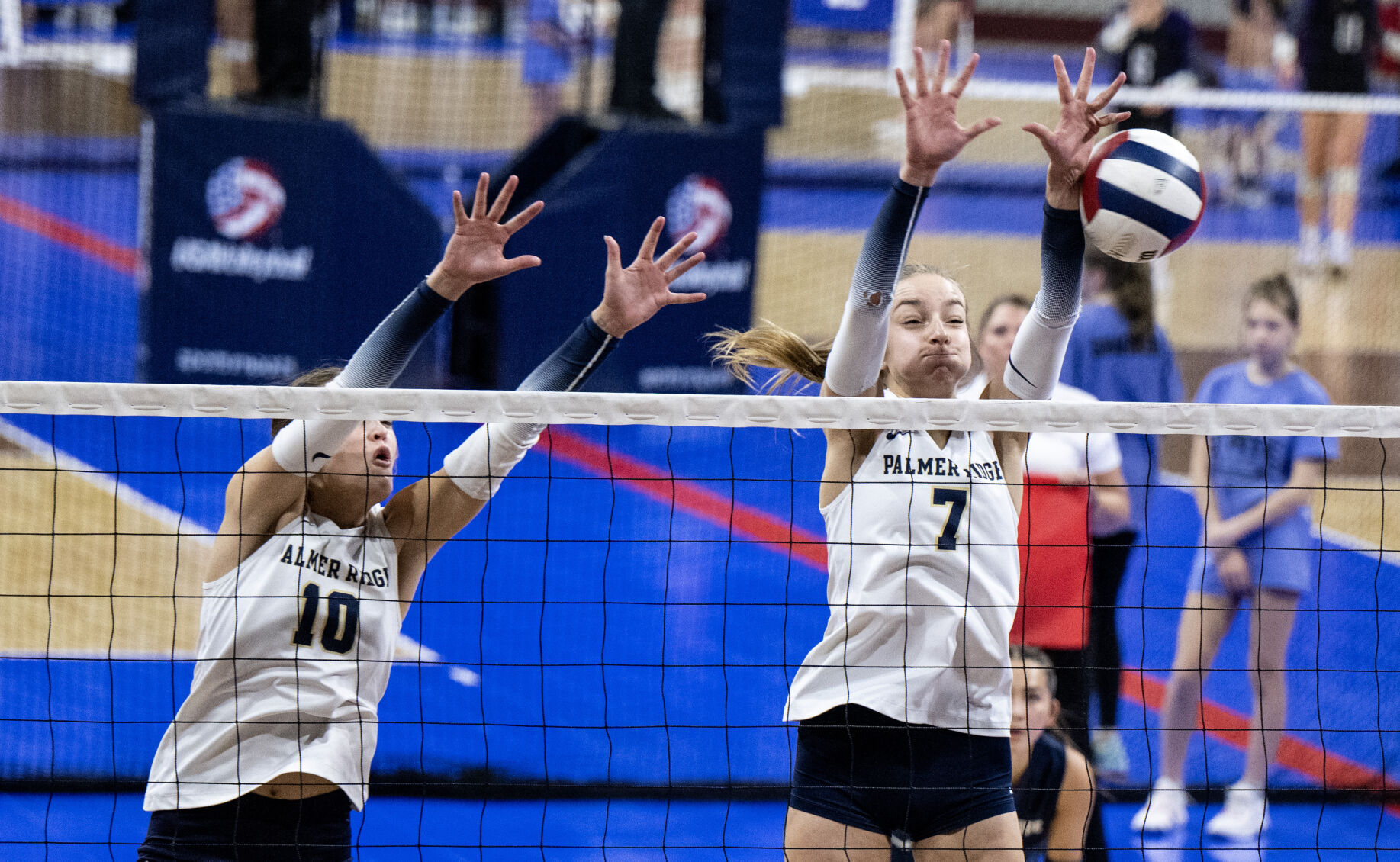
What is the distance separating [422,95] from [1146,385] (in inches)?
272

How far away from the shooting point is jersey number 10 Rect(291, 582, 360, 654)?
3.04 metres

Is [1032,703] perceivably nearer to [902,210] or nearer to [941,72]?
[902,210]

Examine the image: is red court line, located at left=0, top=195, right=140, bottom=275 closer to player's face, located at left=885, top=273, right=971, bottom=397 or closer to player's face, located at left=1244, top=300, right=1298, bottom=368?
player's face, located at left=1244, top=300, right=1298, bottom=368

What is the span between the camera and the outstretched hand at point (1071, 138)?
3.00m

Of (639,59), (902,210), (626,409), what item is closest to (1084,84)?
(902,210)

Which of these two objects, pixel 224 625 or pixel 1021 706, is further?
pixel 1021 706

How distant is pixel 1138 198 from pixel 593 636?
3308 mm

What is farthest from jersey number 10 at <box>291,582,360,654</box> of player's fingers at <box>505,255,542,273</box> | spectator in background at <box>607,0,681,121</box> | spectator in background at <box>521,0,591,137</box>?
spectator in background at <box>521,0,591,137</box>

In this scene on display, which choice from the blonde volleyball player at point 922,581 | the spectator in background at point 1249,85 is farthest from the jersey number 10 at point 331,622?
the spectator in background at point 1249,85

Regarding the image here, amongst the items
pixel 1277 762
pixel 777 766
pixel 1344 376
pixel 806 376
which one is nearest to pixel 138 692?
pixel 777 766

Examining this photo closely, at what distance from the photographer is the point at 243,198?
7.88 meters

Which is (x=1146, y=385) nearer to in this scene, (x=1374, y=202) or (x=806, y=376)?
(x=806, y=376)

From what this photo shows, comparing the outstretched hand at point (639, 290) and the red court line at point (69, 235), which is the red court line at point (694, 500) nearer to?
the outstretched hand at point (639, 290)

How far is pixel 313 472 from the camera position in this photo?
3111 mm
